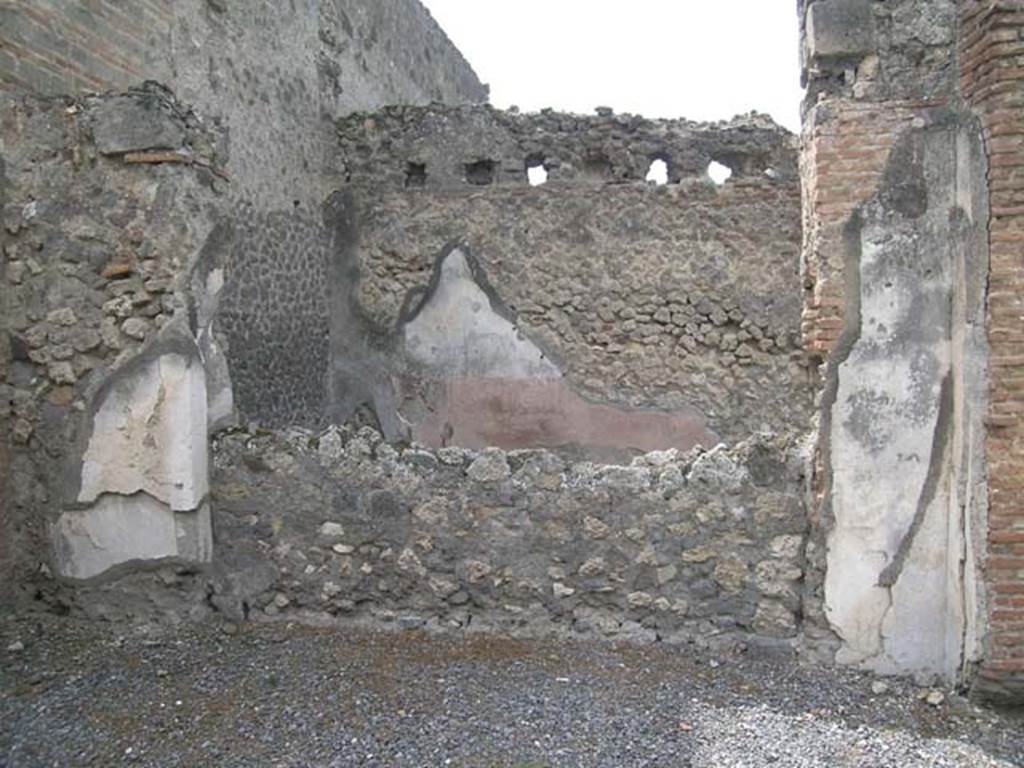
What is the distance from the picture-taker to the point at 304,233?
8617mm

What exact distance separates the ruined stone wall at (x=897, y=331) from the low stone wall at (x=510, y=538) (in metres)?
0.28

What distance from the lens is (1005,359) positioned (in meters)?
3.58

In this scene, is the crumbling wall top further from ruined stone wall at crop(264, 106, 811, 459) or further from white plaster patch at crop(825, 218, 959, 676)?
white plaster patch at crop(825, 218, 959, 676)

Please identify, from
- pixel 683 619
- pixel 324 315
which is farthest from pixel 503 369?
pixel 683 619

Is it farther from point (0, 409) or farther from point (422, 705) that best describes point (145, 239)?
point (422, 705)

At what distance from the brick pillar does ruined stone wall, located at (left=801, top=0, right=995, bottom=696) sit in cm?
7

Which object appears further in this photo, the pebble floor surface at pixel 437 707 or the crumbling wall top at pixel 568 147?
the crumbling wall top at pixel 568 147

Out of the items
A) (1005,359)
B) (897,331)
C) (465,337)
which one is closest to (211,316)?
(897,331)

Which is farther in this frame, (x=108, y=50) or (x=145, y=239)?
(x=108, y=50)

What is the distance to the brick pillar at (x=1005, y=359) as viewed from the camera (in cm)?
357

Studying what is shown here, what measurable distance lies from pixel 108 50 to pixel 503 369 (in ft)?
13.5

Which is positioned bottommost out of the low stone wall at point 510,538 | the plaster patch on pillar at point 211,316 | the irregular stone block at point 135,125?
the low stone wall at point 510,538

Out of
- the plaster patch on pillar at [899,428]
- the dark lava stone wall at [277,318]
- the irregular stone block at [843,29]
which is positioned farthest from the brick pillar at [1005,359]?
the dark lava stone wall at [277,318]

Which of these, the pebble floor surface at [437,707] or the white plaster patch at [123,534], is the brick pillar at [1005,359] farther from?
the white plaster patch at [123,534]
